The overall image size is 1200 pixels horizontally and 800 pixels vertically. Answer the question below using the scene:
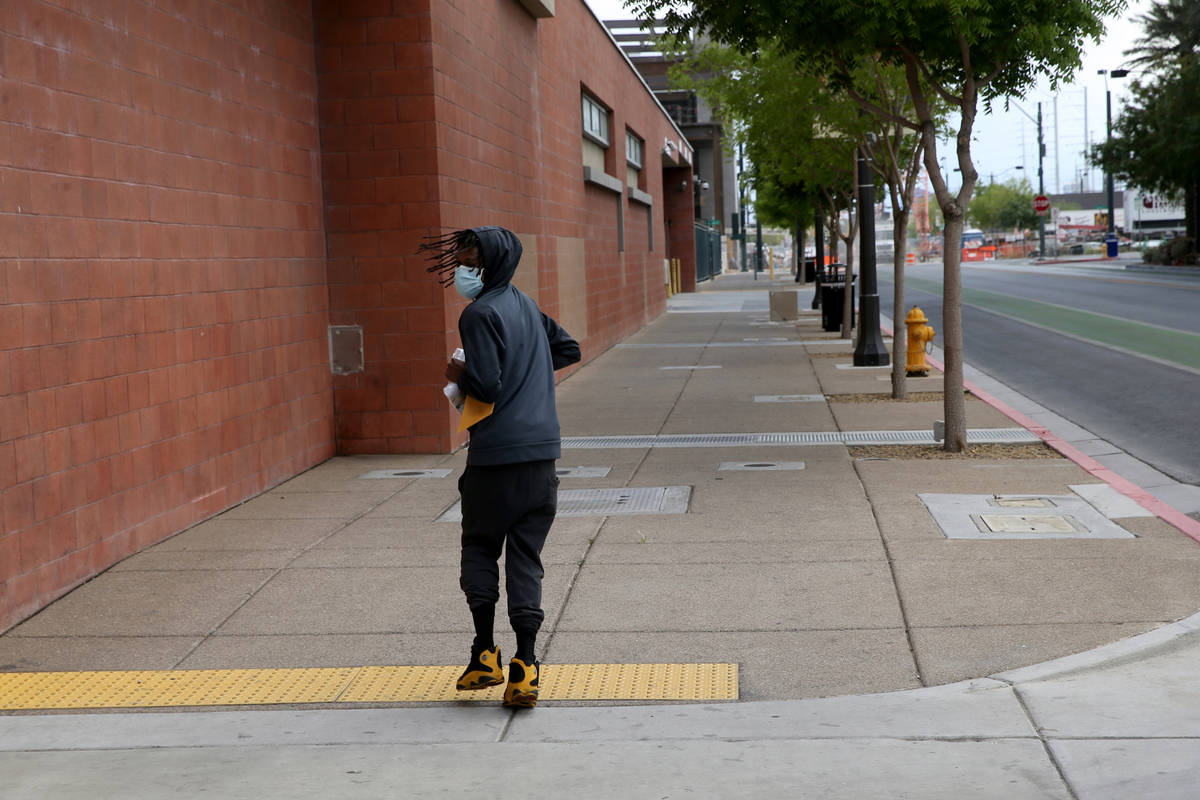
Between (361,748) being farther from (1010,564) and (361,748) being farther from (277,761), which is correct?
(1010,564)

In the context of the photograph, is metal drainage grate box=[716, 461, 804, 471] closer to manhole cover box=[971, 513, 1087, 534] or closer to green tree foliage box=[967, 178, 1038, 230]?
manhole cover box=[971, 513, 1087, 534]

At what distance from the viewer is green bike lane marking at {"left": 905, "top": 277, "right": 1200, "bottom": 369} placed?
63.8ft

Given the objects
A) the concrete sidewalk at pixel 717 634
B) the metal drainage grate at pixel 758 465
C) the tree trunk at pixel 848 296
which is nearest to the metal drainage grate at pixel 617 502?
the concrete sidewalk at pixel 717 634

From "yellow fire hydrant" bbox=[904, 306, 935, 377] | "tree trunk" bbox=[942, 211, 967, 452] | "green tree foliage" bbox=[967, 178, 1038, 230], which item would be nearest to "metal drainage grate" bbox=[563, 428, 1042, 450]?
"tree trunk" bbox=[942, 211, 967, 452]

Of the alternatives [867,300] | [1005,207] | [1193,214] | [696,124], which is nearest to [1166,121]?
[1193,214]

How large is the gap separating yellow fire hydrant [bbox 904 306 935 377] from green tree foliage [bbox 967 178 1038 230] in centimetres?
12044

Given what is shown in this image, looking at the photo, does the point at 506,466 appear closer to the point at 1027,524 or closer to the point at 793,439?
the point at 1027,524

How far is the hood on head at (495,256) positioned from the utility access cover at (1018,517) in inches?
148

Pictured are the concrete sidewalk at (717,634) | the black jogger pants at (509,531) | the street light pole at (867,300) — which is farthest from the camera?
the street light pole at (867,300)

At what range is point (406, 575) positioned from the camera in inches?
287

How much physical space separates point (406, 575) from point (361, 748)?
2616 mm

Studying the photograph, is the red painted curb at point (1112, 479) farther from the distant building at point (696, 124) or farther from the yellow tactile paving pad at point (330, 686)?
the distant building at point (696, 124)

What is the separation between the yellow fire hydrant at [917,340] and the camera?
17.1 m

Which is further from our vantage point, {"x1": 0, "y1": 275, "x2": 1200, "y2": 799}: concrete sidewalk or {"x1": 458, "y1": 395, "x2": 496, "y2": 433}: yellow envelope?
{"x1": 458, "y1": 395, "x2": 496, "y2": 433}: yellow envelope
